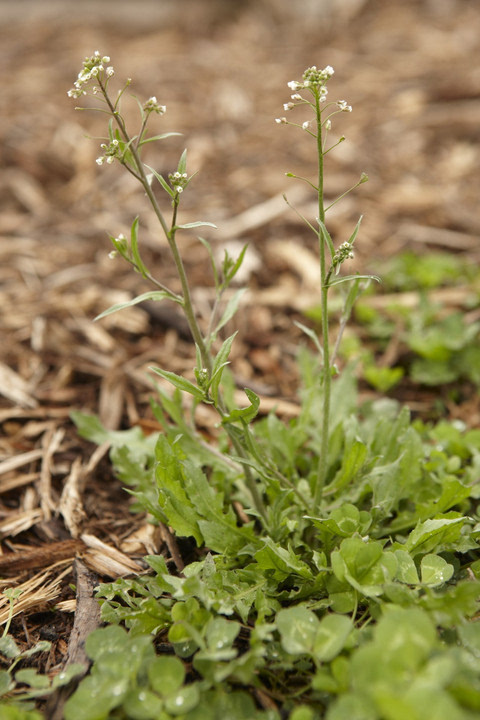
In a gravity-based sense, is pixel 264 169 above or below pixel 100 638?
above

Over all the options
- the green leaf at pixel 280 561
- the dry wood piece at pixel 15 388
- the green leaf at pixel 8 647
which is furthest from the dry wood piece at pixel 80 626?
the dry wood piece at pixel 15 388

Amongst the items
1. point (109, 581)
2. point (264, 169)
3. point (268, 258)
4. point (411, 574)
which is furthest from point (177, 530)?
point (264, 169)

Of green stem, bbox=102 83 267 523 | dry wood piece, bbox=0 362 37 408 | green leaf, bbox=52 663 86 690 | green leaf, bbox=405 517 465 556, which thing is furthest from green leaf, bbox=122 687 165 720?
dry wood piece, bbox=0 362 37 408

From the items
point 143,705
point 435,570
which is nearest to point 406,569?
point 435,570

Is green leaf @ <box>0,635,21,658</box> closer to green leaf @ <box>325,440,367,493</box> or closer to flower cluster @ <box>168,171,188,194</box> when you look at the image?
green leaf @ <box>325,440,367,493</box>

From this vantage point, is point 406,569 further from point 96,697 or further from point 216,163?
point 216,163

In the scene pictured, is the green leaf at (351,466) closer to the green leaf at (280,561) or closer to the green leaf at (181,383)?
the green leaf at (280,561)

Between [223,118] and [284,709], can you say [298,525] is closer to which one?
[284,709]
